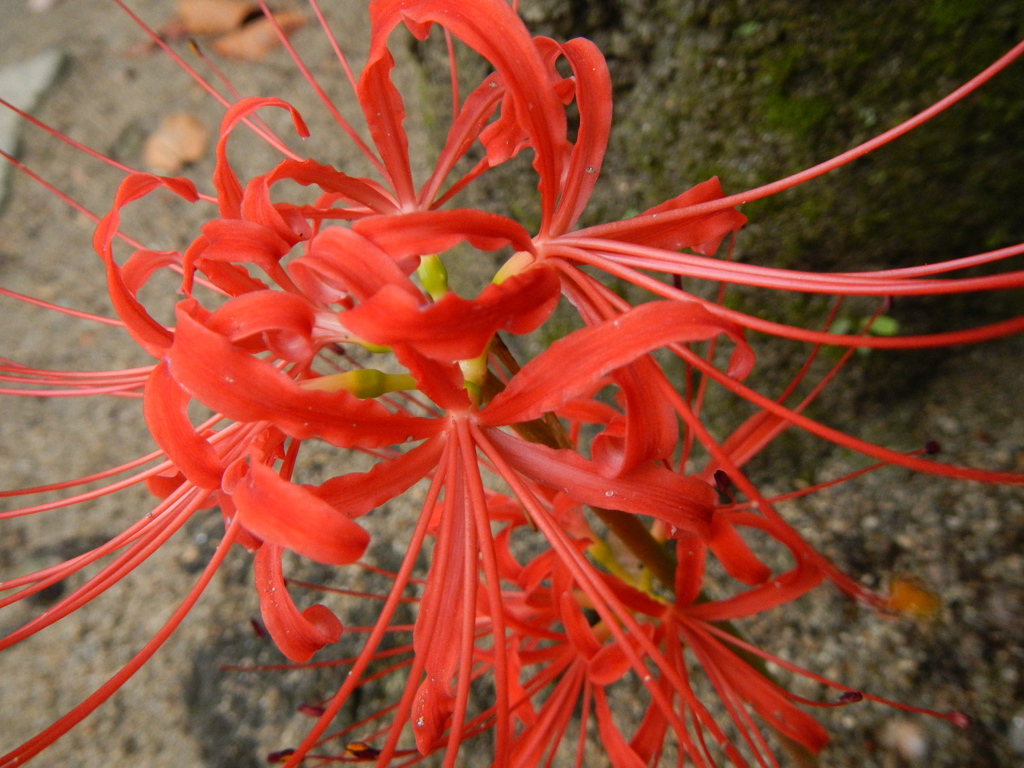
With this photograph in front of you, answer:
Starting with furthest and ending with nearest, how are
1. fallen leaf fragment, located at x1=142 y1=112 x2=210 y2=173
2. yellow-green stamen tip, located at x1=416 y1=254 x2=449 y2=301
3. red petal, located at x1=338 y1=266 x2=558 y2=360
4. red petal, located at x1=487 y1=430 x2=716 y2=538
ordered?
fallen leaf fragment, located at x1=142 y1=112 x2=210 y2=173
yellow-green stamen tip, located at x1=416 y1=254 x2=449 y2=301
red petal, located at x1=487 y1=430 x2=716 y2=538
red petal, located at x1=338 y1=266 x2=558 y2=360

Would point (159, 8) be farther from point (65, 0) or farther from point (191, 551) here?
point (191, 551)

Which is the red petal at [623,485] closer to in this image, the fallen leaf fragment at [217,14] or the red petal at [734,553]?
the red petal at [734,553]

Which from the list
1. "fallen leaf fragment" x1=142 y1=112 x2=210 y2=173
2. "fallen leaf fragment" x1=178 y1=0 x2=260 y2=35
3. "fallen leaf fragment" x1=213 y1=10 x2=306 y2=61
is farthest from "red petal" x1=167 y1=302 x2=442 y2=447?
"fallen leaf fragment" x1=178 y1=0 x2=260 y2=35

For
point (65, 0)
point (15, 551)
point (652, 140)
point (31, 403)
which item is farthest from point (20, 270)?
point (652, 140)

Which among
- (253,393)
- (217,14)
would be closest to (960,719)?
(253,393)

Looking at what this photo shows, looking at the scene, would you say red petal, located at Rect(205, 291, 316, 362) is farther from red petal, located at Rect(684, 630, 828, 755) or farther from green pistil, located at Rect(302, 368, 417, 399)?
red petal, located at Rect(684, 630, 828, 755)

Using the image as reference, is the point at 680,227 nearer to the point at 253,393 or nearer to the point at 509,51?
the point at 509,51

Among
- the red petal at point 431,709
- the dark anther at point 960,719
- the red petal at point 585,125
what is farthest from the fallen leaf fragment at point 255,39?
the dark anther at point 960,719
